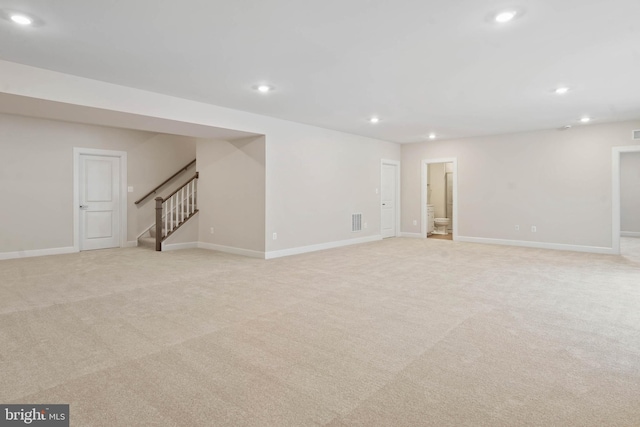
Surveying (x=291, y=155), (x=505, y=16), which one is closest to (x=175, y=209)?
(x=291, y=155)

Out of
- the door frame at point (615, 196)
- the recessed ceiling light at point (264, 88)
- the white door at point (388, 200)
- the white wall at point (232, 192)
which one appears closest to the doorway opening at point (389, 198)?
the white door at point (388, 200)

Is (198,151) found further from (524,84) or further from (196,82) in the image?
(524,84)

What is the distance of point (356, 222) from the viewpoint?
27.3 ft

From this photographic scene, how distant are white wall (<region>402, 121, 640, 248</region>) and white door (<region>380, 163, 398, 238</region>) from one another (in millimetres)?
1023

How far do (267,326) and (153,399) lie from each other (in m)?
1.19

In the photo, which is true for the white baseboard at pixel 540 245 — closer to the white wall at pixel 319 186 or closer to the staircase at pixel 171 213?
the white wall at pixel 319 186

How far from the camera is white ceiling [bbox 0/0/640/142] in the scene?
2.65 metres

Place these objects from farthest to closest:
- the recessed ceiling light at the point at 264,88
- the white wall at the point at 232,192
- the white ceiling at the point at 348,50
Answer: the white wall at the point at 232,192 → the recessed ceiling light at the point at 264,88 → the white ceiling at the point at 348,50

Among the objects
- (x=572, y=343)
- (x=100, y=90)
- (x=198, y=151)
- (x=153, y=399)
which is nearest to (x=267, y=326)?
(x=153, y=399)

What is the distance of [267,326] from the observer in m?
3.06

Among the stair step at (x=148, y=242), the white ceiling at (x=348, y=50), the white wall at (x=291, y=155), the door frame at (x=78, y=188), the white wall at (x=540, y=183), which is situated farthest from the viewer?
the stair step at (x=148, y=242)

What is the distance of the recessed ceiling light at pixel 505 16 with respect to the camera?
8.71ft

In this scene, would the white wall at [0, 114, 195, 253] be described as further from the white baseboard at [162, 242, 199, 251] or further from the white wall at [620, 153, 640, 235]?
the white wall at [620, 153, 640, 235]

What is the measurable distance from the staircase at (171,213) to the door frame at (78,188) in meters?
0.49
